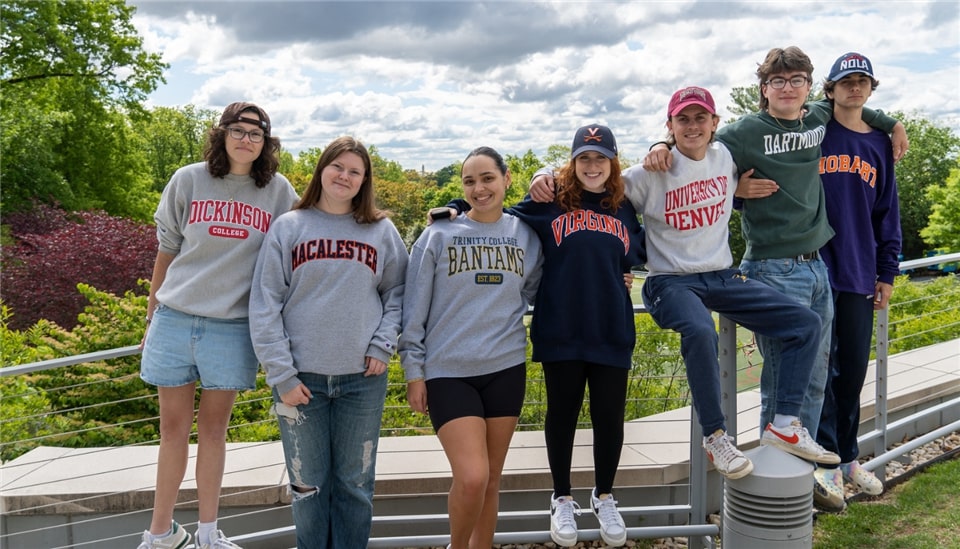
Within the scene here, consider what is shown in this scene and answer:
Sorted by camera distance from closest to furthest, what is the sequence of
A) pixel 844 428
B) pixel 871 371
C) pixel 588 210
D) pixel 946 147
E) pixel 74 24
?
pixel 588 210, pixel 844 428, pixel 871 371, pixel 74 24, pixel 946 147

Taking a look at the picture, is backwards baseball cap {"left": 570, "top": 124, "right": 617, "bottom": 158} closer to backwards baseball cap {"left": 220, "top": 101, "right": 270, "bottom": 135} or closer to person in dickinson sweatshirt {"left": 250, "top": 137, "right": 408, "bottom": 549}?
person in dickinson sweatshirt {"left": 250, "top": 137, "right": 408, "bottom": 549}

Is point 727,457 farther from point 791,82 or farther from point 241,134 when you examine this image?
point 241,134

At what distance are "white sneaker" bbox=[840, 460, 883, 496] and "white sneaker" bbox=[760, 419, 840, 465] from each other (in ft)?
2.68

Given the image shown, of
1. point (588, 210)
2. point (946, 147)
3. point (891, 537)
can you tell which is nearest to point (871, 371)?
point (891, 537)

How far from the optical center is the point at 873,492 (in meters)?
4.20

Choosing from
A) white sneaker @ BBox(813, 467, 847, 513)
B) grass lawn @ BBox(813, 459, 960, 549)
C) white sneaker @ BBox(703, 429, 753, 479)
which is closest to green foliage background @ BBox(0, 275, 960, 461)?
grass lawn @ BBox(813, 459, 960, 549)

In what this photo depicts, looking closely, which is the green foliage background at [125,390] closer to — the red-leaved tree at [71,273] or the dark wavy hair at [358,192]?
the dark wavy hair at [358,192]

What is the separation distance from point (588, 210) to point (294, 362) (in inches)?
57.4

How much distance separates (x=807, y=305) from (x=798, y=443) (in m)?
0.66

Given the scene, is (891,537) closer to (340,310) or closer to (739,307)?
(739,307)

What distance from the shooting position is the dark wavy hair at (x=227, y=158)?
10.4 feet

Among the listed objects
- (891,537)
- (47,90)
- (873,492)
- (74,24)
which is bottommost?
(891,537)

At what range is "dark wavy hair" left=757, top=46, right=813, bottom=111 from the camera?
3.58m

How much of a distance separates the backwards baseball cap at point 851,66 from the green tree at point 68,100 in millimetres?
23643
